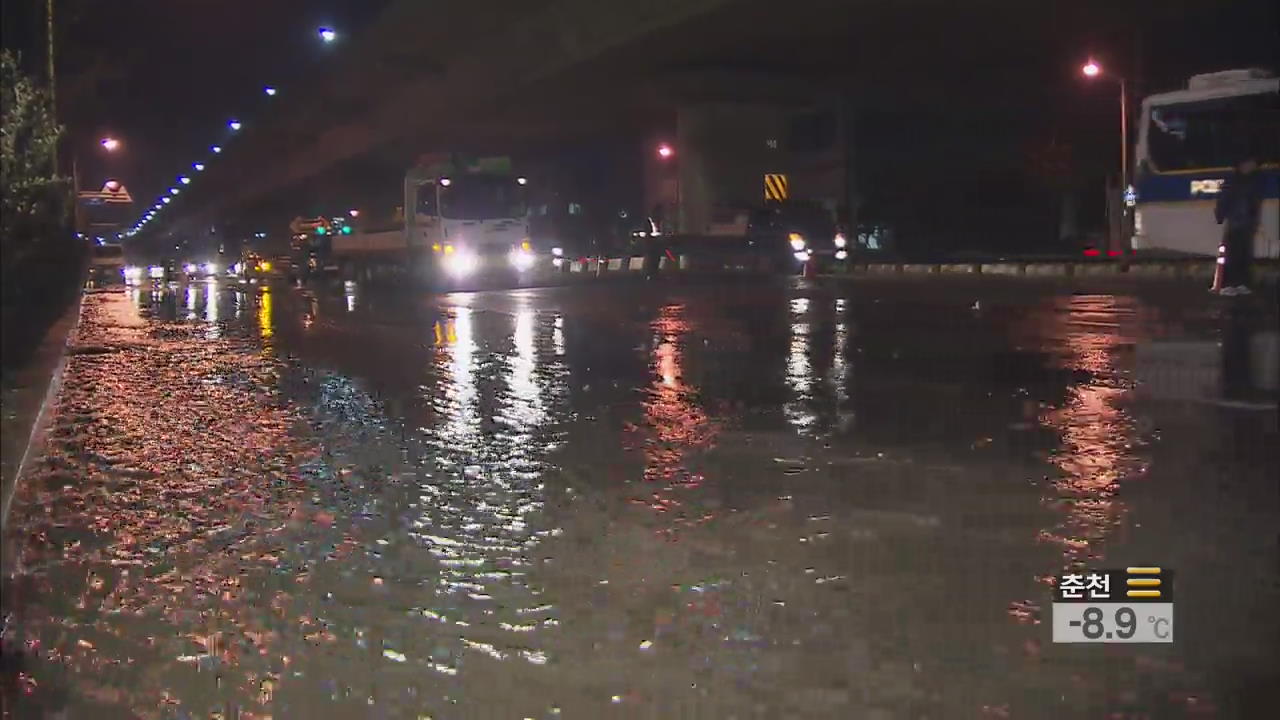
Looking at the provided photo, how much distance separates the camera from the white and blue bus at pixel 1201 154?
26219 millimetres

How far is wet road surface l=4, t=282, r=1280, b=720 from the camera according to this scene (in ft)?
16.5

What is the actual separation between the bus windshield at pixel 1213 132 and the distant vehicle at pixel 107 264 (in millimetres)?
39266

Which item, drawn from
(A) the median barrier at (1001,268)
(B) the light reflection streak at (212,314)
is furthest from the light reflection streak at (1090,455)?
(A) the median barrier at (1001,268)

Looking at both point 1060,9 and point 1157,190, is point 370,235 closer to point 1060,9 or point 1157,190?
Answer: point 1060,9

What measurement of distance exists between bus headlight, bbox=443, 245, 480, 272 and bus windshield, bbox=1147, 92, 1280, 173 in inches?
683

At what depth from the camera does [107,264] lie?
192 feet

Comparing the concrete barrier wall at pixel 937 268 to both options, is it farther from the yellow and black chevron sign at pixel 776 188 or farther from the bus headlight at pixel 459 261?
the bus headlight at pixel 459 261

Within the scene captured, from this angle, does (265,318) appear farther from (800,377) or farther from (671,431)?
(671,431)

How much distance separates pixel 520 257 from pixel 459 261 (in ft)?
5.96

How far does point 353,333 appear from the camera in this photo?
20891 mm

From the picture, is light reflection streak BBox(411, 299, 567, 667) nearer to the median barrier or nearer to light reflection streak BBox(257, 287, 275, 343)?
light reflection streak BBox(257, 287, 275, 343)

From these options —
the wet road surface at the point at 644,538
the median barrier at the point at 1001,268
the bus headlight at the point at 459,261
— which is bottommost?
the wet road surface at the point at 644,538

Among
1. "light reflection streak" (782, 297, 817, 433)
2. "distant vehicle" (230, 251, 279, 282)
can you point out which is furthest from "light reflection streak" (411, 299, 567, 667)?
"distant vehicle" (230, 251, 279, 282)

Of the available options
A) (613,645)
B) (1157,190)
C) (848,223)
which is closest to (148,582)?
(613,645)
